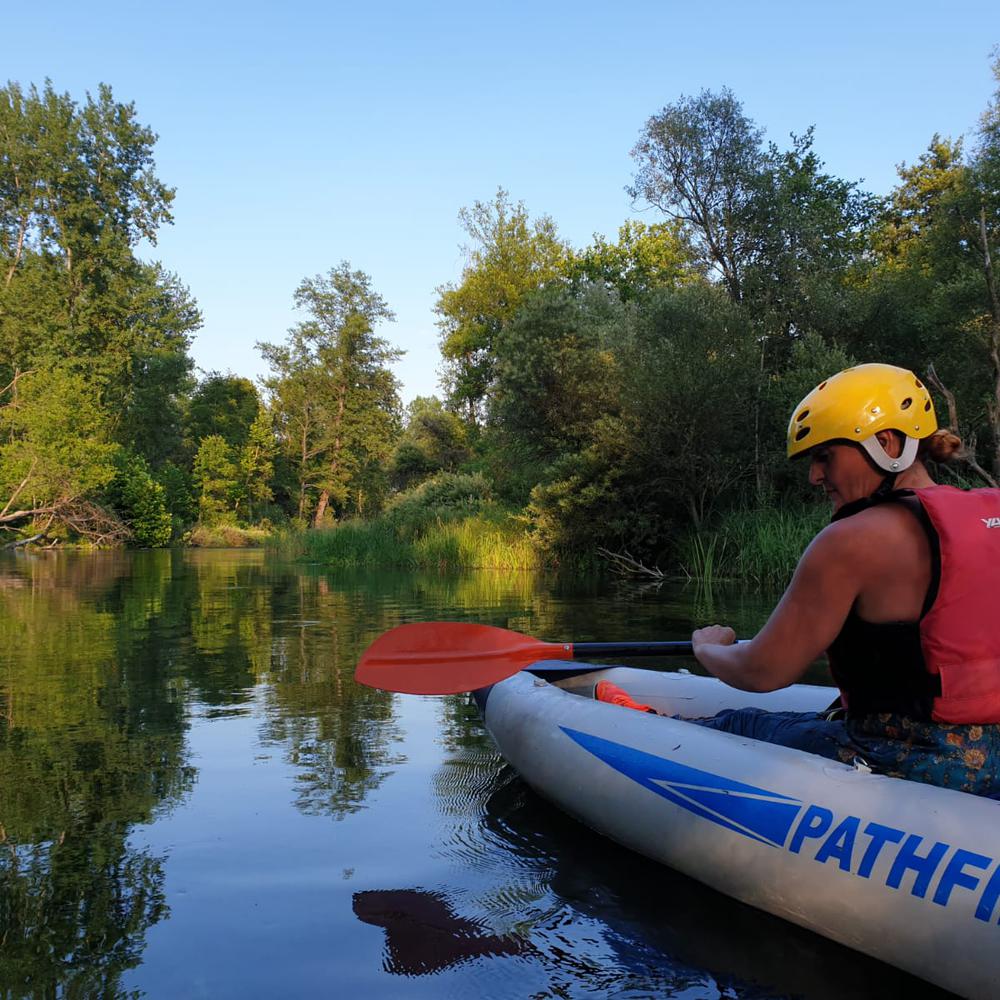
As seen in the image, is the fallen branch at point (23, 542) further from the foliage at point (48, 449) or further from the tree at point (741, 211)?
the tree at point (741, 211)

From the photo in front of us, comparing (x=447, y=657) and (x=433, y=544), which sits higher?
(x=433, y=544)

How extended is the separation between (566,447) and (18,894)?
51.9 feet

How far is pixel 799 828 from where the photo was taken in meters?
2.24

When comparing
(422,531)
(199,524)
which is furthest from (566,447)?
(199,524)

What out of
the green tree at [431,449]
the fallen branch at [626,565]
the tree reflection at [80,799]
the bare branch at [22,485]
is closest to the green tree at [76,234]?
the bare branch at [22,485]

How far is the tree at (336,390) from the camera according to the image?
39.6 m

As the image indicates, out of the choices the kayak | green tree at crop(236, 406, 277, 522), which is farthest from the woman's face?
green tree at crop(236, 406, 277, 522)

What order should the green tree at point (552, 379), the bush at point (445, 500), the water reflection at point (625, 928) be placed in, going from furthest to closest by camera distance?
the bush at point (445, 500) < the green tree at point (552, 379) < the water reflection at point (625, 928)

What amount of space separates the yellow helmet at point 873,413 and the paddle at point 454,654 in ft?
5.63

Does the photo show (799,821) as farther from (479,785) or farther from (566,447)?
(566,447)

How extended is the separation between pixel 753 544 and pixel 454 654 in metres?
9.72

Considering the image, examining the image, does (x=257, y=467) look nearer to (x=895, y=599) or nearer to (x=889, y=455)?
(x=889, y=455)

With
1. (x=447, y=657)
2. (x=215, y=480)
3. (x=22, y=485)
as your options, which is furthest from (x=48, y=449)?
(x=447, y=657)

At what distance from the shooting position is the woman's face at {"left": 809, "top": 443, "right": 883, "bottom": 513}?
2221 millimetres
